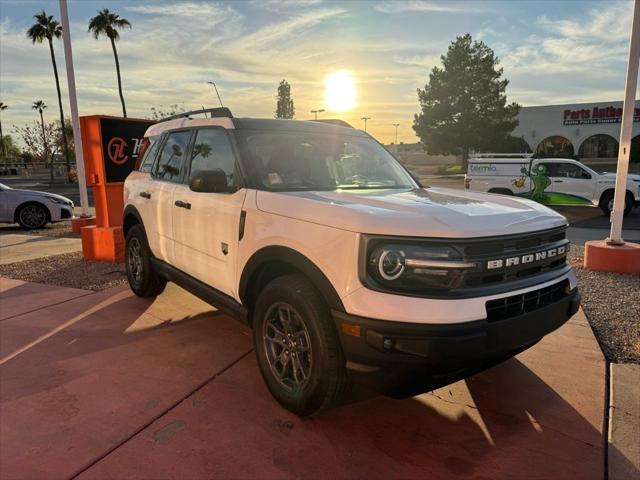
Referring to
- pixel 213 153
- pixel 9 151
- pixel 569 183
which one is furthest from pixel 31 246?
pixel 9 151

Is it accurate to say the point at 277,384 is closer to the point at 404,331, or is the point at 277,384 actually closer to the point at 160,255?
the point at 404,331

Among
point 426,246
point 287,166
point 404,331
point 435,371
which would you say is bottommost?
point 435,371

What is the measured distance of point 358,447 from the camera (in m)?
2.68

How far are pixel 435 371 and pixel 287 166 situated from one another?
1887mm

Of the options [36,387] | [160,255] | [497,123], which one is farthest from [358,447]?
[497,123]

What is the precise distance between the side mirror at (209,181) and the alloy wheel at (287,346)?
954 mm

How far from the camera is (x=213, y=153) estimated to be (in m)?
3.84

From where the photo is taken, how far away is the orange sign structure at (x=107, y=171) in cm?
740

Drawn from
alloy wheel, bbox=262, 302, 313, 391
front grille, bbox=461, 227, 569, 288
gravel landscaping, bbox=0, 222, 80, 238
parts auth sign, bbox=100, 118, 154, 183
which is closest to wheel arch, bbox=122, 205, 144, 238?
parts auth sign, bbox=100, 118, 154, 183

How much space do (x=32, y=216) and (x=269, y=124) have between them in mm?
10812

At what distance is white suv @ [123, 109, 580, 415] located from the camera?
2.33 metres

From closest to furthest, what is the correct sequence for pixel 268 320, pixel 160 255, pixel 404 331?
pixel 404 331, pixel 268 320, pixel 160 255

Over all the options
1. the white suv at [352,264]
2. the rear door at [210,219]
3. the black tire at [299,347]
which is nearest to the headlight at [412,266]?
the white suv at [352,264]

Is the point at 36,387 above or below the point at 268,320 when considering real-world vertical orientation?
below
